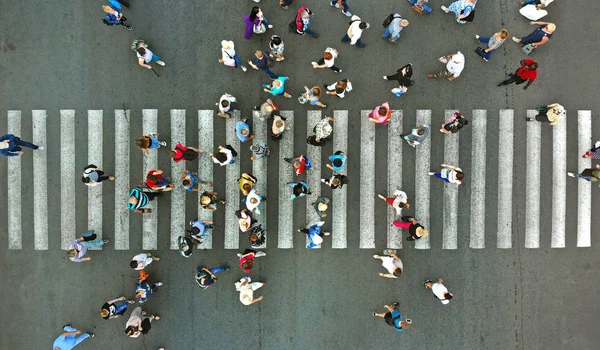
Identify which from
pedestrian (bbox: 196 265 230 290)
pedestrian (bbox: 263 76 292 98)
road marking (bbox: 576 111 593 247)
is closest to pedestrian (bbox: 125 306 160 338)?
pedestrian (bbox: 196 265 230 290)

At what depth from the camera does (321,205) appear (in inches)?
313

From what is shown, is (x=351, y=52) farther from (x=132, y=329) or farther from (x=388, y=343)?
(x=132, y=329)

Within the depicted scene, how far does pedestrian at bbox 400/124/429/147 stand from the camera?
819 centimetres

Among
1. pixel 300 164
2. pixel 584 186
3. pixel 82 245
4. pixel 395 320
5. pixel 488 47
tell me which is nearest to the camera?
pixel 300 164

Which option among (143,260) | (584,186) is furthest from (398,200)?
(143,260)

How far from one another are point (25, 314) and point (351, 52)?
1054 cm

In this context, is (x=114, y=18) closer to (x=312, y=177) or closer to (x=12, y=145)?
(x=12, y=145)

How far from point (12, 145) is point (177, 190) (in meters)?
3.76

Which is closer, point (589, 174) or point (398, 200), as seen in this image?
point (398, 200)

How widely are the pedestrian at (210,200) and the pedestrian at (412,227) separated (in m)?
4.27

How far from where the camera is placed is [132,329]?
825 centimetres

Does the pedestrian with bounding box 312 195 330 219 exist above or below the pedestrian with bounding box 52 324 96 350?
above

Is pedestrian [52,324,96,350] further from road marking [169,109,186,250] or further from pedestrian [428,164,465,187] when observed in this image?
pedestrian [428,164,465,187]

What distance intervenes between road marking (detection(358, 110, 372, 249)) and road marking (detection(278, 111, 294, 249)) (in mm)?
1161
